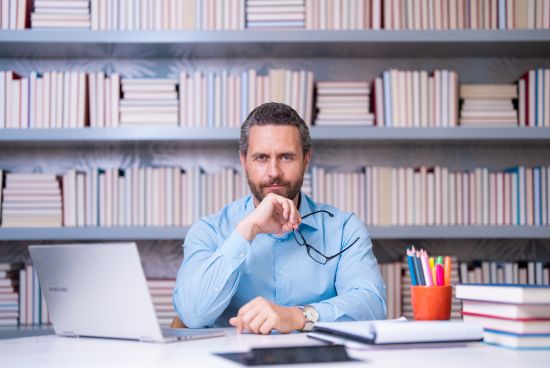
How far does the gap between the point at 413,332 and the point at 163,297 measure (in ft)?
5.91

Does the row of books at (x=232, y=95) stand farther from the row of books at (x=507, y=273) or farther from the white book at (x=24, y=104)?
the row of books at (x=507, y=273)

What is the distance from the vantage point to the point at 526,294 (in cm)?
133

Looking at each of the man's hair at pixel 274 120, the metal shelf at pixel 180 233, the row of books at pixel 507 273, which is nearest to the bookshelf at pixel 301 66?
the metal shelf at pixel 180 233

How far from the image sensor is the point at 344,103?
300 centimetres

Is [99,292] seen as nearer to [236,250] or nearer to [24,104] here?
[236,250]

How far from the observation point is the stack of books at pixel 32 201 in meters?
2.94

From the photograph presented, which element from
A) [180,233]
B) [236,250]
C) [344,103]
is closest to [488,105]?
[344,103]

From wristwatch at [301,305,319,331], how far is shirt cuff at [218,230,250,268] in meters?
0.22

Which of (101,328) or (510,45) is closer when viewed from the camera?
(101,328)

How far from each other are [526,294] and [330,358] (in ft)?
1.28

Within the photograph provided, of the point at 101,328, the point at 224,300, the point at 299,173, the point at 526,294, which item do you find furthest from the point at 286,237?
the point at 526,294

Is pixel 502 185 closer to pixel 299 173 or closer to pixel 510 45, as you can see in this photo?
pixel 510 45

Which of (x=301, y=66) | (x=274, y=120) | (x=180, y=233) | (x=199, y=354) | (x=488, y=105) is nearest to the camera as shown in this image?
(x=199, y=354)

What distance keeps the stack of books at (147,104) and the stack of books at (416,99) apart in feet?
2.60
